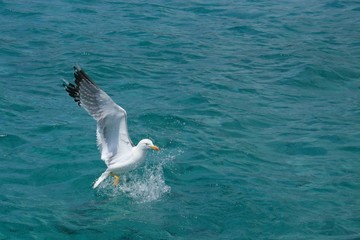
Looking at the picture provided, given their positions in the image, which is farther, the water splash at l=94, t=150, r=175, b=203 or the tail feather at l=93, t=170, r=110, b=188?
the water splash at l=94, t=150, r=175, b=203

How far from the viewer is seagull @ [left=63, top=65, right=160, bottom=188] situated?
975cm

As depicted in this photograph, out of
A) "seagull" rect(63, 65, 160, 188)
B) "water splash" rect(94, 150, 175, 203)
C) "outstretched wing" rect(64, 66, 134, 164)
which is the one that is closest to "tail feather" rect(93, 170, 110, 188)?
"seagull" rect(63, 65, 160, 188)

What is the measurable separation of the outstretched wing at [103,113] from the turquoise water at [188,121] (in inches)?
25.5

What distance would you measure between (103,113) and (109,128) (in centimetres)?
32

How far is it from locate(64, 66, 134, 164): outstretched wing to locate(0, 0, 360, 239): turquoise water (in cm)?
65

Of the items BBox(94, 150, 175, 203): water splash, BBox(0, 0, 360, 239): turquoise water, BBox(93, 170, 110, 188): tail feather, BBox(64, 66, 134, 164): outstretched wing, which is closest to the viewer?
BBox(0, 0, 360, 239): turquoise water

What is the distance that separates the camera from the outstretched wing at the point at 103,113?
9.73 metres

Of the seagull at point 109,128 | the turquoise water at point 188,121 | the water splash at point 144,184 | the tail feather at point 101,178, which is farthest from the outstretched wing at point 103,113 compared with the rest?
the turquoise water at point 188,121

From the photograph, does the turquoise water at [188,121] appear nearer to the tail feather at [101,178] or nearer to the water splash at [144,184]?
the water splash at [144,184]

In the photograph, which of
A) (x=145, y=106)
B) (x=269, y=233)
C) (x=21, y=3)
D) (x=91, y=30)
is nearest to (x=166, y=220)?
(x=269, y=233)

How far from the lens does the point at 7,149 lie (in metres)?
11.6

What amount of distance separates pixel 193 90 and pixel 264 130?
7.50 ft

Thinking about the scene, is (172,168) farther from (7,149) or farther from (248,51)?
(248,51)

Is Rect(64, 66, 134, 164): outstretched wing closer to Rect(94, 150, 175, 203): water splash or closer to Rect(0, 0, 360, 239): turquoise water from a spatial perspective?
Rect(94, 150, 175, 203): water splash
